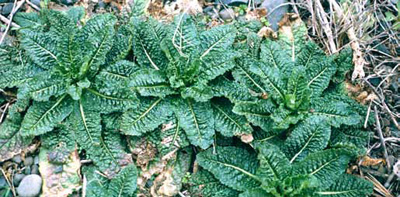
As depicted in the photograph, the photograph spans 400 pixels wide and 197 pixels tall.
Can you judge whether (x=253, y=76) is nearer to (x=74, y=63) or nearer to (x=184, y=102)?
(x=184, y=102)

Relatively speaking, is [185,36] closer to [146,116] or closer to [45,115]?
[146,116]

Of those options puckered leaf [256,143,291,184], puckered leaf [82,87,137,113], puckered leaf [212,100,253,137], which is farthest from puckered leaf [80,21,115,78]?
puckered leaf [256,143,291,184]

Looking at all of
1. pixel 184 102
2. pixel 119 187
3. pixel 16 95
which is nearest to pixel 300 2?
pixel 184 102

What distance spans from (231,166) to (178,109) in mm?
464

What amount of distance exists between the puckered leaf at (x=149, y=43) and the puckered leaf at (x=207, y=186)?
711 millimetres

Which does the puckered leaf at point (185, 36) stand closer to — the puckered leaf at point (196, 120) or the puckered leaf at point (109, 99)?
the puckered leaf at point (196, 120)

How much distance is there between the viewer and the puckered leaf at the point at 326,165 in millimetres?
3043

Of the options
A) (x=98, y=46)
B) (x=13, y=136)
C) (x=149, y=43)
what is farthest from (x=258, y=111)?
(x=13, y=136)

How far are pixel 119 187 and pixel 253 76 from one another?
41.4 inches

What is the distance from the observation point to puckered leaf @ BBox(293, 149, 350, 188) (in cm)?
304

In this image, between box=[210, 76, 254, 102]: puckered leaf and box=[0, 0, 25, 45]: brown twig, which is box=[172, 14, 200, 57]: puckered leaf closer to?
box=[210, 76, 254, 102]: puckered leaf

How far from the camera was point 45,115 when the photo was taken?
3.10m

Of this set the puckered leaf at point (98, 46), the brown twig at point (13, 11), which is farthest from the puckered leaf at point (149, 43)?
the brown twig at point (13, 11)

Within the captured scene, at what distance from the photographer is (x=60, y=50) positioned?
10.3 ft
